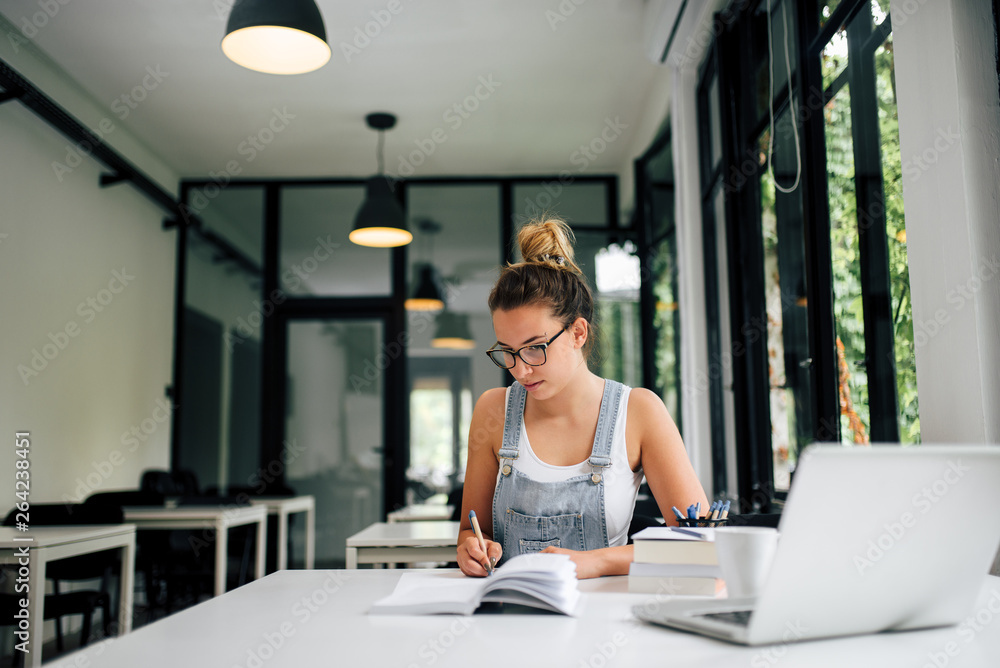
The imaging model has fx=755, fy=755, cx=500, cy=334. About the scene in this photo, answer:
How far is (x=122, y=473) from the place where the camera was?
5473 mm

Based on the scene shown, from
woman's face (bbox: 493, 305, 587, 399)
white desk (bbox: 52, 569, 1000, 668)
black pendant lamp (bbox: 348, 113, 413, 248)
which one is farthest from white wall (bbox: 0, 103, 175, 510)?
white desk (bbox: 52, 569, 1000, 668)

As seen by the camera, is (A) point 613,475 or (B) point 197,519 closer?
(A) point 613,475

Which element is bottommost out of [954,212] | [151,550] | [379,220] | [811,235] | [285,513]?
[151,550]

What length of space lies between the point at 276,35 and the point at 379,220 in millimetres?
2204

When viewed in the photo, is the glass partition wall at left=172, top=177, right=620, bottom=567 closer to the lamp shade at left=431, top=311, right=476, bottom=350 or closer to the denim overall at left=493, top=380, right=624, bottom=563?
the lamp shade at left=431, top=311, right=476, bottom=350

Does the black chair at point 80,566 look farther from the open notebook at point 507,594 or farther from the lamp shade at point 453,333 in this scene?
the lamp shade at point 453,333

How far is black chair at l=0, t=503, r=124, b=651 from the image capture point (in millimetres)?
3229

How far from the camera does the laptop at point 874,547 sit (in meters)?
0.75

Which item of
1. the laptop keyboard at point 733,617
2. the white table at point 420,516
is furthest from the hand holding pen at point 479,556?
the white table at point 420,516

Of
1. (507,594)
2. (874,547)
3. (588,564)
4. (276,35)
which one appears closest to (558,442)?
(588,564)

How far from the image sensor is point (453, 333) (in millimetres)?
6492

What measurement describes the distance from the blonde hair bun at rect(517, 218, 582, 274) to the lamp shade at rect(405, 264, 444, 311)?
4525mm

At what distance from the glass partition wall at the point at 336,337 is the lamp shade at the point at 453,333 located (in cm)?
1

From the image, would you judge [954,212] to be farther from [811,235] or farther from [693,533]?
[811,235]
